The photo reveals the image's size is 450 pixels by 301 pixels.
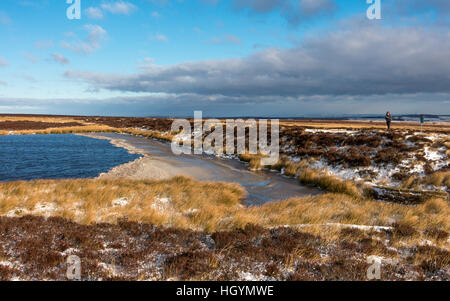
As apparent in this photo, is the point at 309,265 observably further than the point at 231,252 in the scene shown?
No

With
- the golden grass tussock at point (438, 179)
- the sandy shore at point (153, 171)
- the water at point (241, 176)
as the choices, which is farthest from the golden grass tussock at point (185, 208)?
the sandy shore at point (153, 171)

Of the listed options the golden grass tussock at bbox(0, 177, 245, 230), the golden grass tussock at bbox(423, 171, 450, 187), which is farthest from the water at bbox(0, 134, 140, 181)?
the golden grass tussock at bbox(423, 171, 450, 187)

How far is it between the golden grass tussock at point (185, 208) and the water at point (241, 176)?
2.32m

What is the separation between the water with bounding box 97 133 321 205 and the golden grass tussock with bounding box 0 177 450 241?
2.32 metres

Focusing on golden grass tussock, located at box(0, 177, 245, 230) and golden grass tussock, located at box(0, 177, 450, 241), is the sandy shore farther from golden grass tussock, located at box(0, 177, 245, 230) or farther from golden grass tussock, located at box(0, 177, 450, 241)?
golden grass tussock, located at box(0, 177, 450, 241)

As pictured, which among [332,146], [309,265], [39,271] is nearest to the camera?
[39,271]

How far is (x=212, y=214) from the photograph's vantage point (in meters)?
11.3

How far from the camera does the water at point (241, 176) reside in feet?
57.7

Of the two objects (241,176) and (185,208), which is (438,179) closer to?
(241,176)

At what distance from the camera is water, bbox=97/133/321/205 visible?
1759 cm

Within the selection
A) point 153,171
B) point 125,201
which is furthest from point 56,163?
point 125,201

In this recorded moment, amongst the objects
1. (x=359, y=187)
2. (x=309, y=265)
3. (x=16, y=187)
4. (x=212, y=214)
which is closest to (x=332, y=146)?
(x=359, y=187)

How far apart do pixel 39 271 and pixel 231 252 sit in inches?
197
